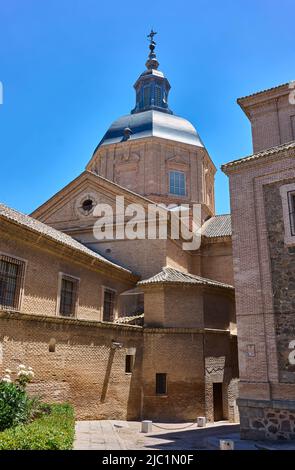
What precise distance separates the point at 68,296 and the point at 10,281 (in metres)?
2.86

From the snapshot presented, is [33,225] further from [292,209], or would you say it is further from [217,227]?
[217,227]

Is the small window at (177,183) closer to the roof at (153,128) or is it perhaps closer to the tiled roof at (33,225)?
the roof at (153,128)

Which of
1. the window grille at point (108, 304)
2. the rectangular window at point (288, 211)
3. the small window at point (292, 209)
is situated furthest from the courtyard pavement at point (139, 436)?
the small window at point (292, 209)

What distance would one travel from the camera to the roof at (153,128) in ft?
84.3

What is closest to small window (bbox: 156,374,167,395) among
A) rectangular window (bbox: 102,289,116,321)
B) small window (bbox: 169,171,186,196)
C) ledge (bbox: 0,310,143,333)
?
ledge (bbox: 0,310,143,333)

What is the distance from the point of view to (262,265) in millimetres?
10906

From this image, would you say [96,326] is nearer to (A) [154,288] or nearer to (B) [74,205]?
(A) [154,288]

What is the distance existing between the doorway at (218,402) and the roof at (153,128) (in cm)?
1574

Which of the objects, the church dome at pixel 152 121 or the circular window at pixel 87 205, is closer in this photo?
the circular window at pixel 87 205

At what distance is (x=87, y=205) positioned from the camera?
21203 mm

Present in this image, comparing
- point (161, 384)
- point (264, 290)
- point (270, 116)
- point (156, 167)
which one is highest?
point (156, 167)

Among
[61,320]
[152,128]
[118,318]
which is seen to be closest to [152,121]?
[152,128]

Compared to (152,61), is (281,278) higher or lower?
lower

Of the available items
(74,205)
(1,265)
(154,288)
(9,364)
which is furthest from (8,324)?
(74,205)
